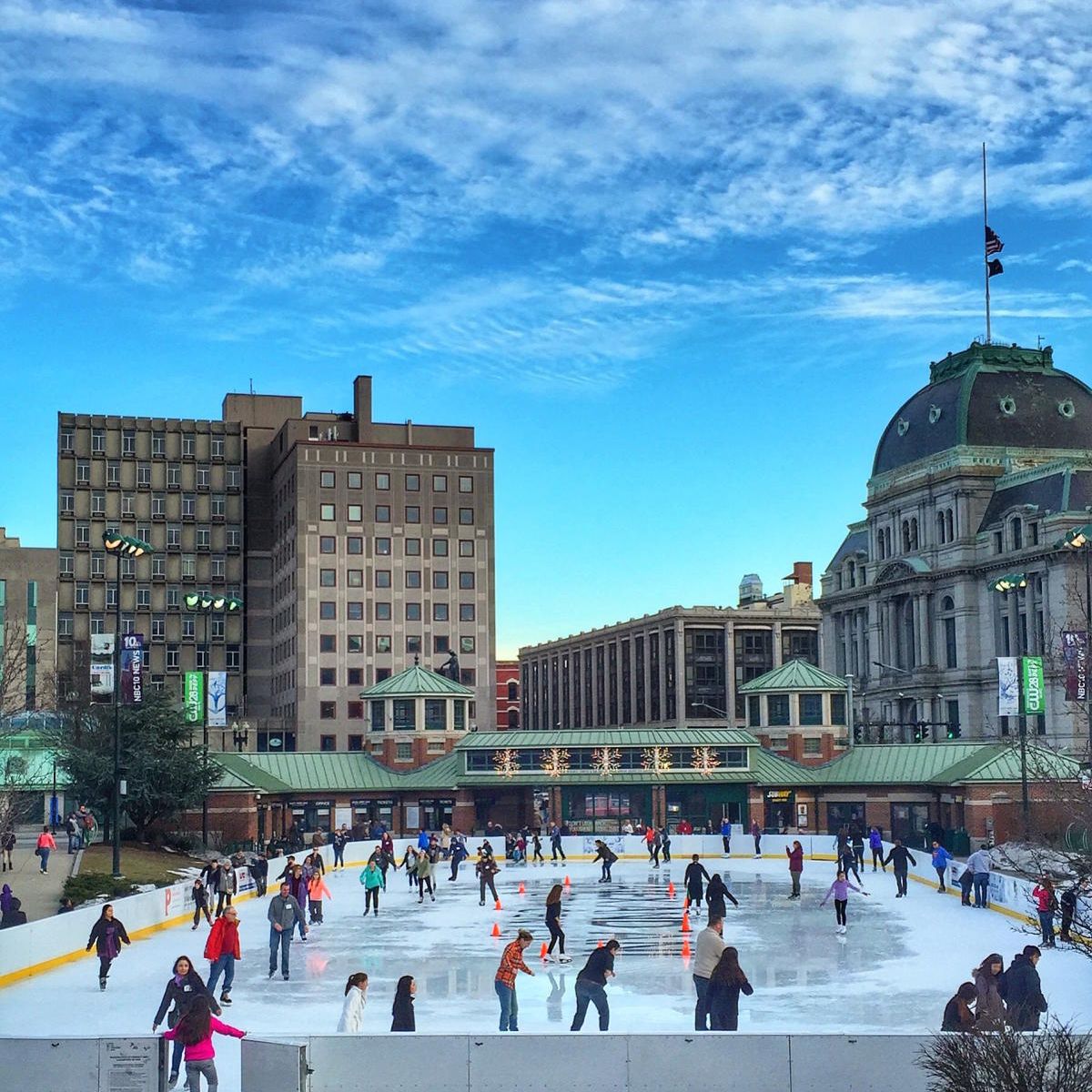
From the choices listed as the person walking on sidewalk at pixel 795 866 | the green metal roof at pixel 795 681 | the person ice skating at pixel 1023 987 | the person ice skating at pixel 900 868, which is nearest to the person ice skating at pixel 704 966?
the person ice skating at pixel 1023 987

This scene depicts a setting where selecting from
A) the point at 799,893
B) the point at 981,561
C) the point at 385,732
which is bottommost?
the point at 799,893

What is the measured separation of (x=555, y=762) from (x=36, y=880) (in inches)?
1297

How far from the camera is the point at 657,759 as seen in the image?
73.0 m

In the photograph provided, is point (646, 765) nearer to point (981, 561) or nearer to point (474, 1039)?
point (981, 561)

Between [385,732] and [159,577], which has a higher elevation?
[159,577]

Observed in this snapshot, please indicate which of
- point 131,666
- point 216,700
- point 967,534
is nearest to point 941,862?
point 131,666

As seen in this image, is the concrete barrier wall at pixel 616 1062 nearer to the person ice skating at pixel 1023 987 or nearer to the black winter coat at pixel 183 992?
the black winter coat at pixel 183 992

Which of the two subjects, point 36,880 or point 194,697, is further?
point 194,697

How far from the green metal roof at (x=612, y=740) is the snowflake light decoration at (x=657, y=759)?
0.74 feet

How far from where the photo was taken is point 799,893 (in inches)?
1829

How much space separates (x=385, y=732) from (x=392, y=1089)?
6165cm

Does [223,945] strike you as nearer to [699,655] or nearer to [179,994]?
[179,994]

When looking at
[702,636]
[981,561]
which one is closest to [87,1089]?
[981,561]

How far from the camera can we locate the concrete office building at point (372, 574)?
114 m
